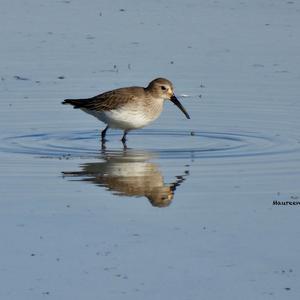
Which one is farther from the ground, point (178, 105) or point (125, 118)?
point (178, 105)

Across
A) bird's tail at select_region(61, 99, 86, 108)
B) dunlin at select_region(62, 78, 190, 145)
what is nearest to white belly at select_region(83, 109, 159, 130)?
dunlin at select_region(62, 78, 190, 145)

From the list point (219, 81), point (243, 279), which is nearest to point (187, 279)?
point (243, 279)

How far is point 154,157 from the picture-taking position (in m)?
12.6

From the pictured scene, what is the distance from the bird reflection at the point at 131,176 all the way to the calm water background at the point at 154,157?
2 cm

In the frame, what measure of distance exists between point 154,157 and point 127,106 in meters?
1.68

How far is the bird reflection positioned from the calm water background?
0.02 meters

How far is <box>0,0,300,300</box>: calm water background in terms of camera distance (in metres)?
8.37

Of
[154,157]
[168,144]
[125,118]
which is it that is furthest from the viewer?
[125,118]

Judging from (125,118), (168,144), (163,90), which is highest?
(163,90)

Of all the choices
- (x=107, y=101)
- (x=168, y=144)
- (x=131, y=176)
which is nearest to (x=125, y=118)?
(x=107, y=101)

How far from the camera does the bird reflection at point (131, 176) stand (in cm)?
1076

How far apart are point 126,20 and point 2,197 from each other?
406 inches

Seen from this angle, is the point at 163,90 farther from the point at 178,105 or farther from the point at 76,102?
the point at 76,102

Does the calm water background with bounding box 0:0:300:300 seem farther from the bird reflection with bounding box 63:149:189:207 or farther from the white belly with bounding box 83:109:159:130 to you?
the white belly with bounding box 83:109:159:130
